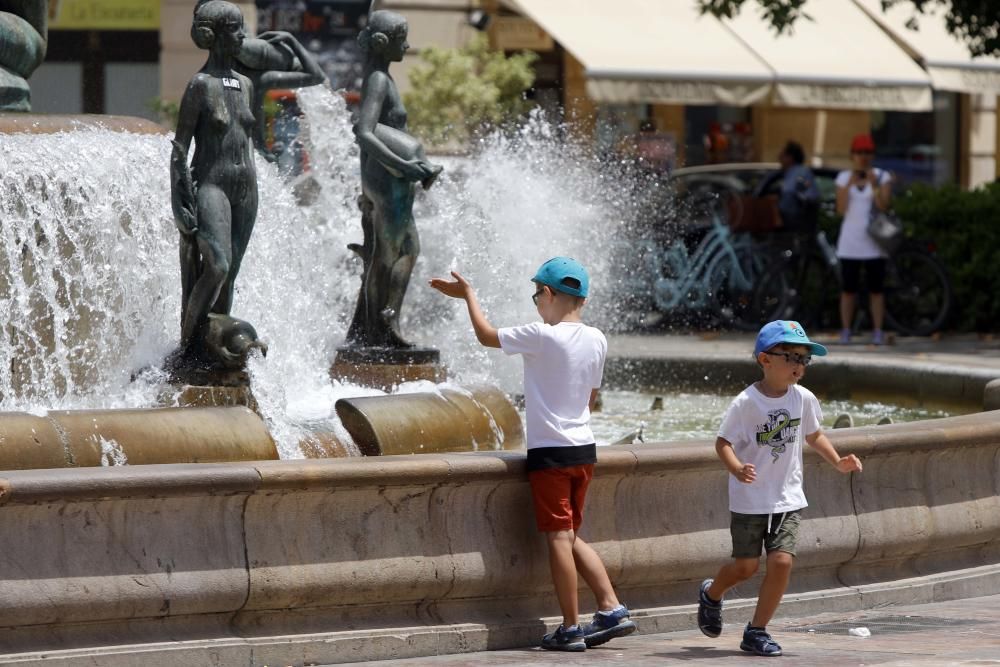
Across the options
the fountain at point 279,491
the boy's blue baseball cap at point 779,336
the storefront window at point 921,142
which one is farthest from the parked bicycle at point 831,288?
the boy's blue baseball cap at point 779,336

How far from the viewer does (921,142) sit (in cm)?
2888

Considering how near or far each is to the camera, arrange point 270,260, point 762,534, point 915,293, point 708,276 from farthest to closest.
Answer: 1. point 708,276
2. point 915,293
3. point 270,260
4. point 762,534

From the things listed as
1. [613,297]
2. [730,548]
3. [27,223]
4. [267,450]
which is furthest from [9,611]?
[613,297]

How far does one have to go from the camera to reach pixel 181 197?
8211mm

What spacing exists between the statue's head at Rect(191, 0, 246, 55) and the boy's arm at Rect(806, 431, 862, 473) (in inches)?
125

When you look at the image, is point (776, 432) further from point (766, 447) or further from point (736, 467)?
point (736, 467)

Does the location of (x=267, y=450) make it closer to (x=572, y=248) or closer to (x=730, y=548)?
(x=730, y=548)

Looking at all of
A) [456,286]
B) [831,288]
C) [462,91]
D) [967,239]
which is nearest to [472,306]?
[456,286]

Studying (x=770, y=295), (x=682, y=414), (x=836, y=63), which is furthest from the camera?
(x=836, y=63)

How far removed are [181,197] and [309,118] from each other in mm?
4388

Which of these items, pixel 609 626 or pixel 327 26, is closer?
pixel 609 626

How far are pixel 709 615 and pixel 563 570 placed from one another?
1.75 ft

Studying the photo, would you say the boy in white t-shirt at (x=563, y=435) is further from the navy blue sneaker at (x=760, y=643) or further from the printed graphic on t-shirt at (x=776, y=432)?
the printed graphic on t-shirt at (x=776, y=432)

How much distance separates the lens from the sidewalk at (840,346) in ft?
48.9
